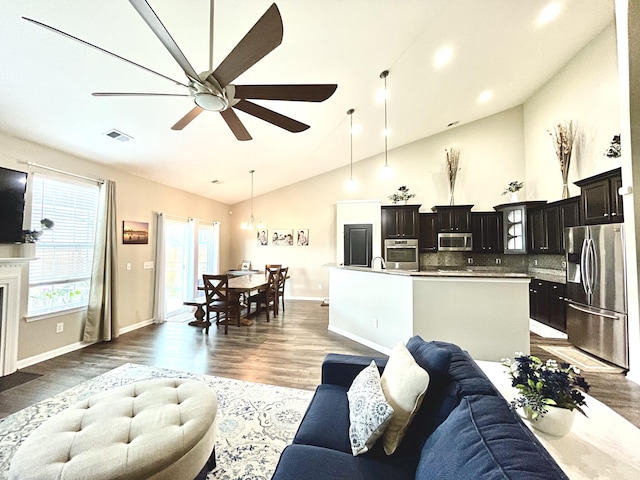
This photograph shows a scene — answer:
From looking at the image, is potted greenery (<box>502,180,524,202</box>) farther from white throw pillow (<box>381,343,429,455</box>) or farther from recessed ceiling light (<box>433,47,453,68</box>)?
white throw pillow (<box>381,343,429,455</box>)

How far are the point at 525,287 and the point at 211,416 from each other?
11.1 feet

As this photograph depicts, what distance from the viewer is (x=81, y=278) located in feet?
12.6

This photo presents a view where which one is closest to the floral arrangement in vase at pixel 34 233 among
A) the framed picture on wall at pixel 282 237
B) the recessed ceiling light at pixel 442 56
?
the framed picture on wall at pixel 282 237

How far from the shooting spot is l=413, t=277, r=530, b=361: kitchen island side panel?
9.95ft

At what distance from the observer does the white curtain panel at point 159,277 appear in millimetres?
5031

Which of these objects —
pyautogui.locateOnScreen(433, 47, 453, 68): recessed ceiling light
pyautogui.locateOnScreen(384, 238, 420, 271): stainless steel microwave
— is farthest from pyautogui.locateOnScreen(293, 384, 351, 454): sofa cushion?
pyautogui.locateOnScreen(384, 238, 420, 271): stainless steel microwave

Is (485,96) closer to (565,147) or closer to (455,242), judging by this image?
(565,147)

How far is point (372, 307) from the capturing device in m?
3.84

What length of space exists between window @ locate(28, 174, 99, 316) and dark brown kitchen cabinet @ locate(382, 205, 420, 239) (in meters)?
5.66

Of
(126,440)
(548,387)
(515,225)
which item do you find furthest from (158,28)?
(515,225)

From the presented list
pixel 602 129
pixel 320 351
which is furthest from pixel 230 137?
pixel 602 129

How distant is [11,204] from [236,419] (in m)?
3.41

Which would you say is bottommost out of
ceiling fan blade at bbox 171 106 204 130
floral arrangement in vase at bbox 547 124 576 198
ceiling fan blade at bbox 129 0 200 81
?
ceiling fan blade at bbox 129 0 200 81

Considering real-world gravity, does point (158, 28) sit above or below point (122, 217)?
above
